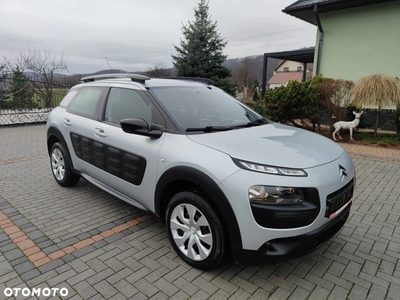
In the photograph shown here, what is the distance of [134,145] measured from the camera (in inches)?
116

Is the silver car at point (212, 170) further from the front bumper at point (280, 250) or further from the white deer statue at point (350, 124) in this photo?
the white deer statue at point (350, 124)

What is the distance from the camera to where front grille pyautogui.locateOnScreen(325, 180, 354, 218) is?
222 centimetres

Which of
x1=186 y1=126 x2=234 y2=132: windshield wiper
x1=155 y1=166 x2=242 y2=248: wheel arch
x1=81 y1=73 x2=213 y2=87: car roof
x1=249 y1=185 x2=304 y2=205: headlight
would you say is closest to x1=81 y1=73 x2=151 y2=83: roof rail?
x1=81 y1=73 x2=213 y2=87: car roof

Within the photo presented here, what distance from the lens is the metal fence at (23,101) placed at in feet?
38.6

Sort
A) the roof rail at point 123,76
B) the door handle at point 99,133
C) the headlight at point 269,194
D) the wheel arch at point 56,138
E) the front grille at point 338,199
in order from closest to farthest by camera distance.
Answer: the headlight at point 269,194 < the front grille at point 338,199 < the roof rail at point 123,76 < the door handle at point 99,133 < the wheel arch at point 56,138

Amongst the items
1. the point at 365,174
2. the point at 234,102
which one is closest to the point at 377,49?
the point at 365,174

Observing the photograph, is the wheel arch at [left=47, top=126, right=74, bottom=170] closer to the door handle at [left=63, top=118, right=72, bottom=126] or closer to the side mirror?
the door handle at [left=63, top=118, right=72, bottom=126]

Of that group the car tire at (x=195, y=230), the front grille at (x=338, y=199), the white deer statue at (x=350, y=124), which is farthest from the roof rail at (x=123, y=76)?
the white deer statue at (x=350, y=124)

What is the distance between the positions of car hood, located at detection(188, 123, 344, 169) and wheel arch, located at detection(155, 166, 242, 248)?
0.95 ft

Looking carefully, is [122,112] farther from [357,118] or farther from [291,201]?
[357,118]

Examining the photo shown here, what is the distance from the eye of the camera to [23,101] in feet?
41.0

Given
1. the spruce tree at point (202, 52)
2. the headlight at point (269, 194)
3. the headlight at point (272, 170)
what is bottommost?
the headlight at point (269, 194)

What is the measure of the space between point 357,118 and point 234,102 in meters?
6.53

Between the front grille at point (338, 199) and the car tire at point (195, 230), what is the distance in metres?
0.86
